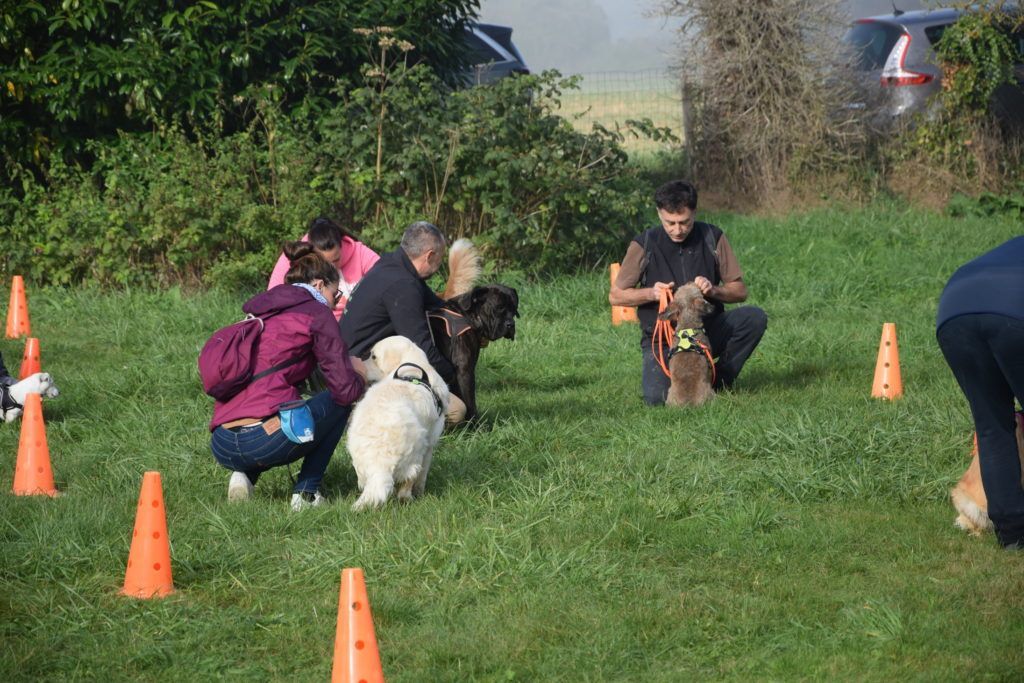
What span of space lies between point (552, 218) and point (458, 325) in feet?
17.1

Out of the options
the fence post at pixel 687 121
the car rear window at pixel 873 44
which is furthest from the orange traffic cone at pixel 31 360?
the car rear window at pixel 873 44

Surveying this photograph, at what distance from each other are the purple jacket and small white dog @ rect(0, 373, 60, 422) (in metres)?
2.49

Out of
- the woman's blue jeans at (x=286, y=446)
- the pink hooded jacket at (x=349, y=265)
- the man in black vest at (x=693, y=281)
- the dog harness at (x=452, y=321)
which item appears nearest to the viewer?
the woman's blue jeans at (x=286, y=446)

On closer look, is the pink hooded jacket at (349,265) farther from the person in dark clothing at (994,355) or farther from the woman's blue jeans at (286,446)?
the person in dark clothing at (994,355)

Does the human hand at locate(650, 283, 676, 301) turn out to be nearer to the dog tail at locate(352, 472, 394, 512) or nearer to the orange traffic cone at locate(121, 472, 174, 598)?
the dog tail at locate(352, 472, 394, 512)

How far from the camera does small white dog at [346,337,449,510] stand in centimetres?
593

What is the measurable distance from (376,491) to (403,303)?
5.85 feet

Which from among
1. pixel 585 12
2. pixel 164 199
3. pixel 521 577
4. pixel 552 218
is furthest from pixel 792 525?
pixel 585 12

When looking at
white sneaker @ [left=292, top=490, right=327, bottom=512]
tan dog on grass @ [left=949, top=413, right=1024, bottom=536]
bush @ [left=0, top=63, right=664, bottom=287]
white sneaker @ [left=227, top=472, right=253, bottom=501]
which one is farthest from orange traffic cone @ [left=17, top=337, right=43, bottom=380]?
tan dog on grass @ [left=949, top=413, right=1024, bottom=536]

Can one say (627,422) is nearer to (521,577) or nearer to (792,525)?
(792,525)

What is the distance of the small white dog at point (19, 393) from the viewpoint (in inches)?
315

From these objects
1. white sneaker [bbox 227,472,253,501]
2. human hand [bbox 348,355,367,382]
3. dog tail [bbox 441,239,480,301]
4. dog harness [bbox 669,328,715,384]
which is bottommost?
white sneaker [bbox 227,472,253,501]

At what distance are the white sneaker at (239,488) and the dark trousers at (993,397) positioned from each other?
347cm

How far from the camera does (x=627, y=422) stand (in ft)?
25.9
